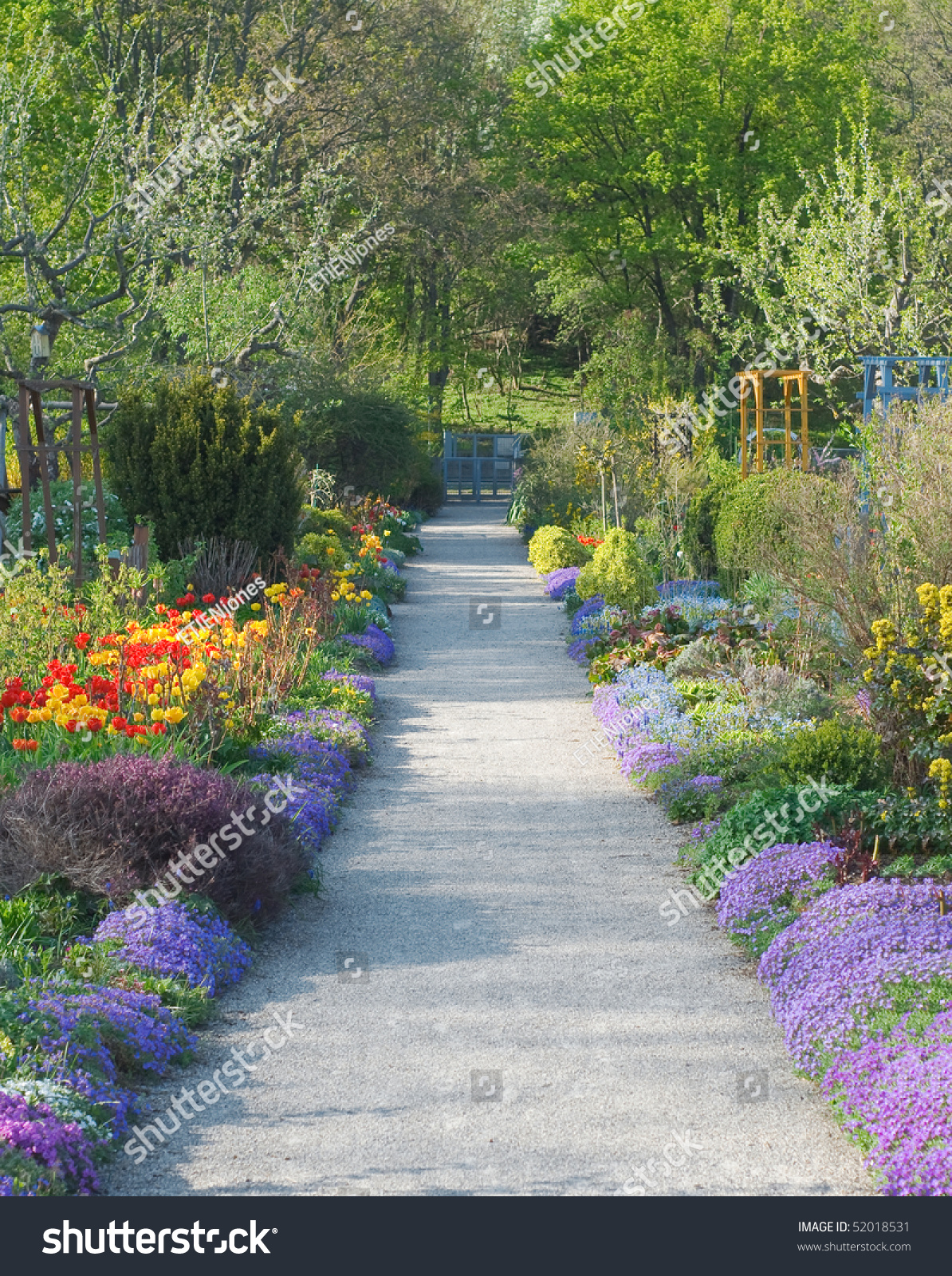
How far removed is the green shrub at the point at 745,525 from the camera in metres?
11.6

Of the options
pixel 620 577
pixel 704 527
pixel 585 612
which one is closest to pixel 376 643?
pixel 585 612

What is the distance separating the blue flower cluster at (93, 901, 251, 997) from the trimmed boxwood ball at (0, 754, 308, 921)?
0.19m

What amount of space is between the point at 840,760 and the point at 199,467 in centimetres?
809

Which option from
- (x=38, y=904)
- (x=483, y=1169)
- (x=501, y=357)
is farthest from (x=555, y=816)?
(x=501, y=357)

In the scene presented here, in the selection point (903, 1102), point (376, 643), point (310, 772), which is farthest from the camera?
point (376, 643)

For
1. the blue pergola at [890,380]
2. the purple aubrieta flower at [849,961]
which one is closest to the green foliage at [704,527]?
the blue pergola at [890,380]

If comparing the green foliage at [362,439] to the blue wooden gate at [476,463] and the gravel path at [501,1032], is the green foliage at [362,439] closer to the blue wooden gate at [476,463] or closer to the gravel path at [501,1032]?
the blue wooden gate at [476,463]

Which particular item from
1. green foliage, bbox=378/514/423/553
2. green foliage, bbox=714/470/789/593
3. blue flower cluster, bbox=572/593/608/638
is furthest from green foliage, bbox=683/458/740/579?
green foliage, bbox=378/514/423/553

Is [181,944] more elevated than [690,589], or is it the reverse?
[690,589]

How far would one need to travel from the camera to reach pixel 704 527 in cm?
1423

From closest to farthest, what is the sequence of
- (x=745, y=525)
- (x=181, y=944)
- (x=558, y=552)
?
(x=181, y=944) < (x=745, y=525) < (x=558, y=552)

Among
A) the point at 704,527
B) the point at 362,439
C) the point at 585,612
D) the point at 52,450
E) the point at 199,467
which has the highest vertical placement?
the point at 362,439

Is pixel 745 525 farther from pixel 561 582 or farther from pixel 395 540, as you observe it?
pixel 395 540

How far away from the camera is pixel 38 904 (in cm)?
494
